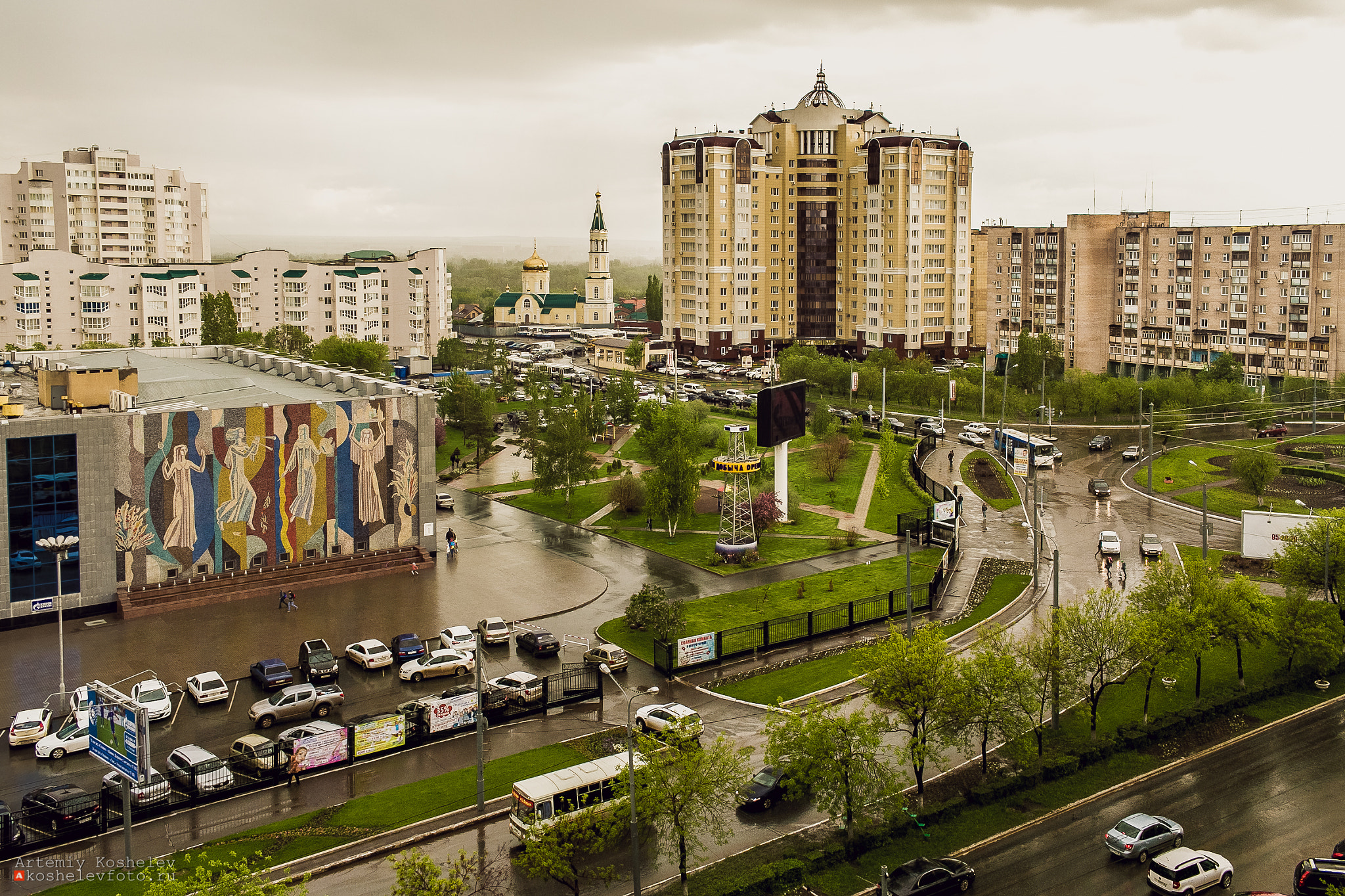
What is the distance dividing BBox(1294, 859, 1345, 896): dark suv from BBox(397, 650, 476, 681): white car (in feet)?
81.9

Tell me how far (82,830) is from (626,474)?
40320 mm

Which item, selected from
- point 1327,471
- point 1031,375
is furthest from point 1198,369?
point 1327,471

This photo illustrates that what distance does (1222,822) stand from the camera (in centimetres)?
2859

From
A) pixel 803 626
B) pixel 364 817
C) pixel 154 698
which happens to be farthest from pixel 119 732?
pixel 803 626

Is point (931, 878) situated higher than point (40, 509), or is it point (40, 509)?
point (40, 509)

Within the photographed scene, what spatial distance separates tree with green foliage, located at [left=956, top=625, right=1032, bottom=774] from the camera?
94.5 feet

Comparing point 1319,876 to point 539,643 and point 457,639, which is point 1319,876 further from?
point 457,639

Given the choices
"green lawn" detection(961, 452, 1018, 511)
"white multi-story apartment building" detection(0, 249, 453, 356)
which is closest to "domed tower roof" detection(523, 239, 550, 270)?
"white multi-story apartment building" detection(0, 249, 453, 356)

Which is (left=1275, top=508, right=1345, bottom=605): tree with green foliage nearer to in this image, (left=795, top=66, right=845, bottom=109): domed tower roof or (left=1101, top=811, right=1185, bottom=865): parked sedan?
(left=1101, top=811, right=1185, bottom=865): parked sedan

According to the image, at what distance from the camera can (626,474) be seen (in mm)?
65875

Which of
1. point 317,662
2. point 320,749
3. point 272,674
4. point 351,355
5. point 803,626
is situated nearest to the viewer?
point 320,749

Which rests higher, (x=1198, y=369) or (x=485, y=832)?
(x=1198, y=369)

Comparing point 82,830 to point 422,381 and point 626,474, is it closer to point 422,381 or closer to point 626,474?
point 626,474

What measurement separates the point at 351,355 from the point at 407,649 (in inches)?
2404
